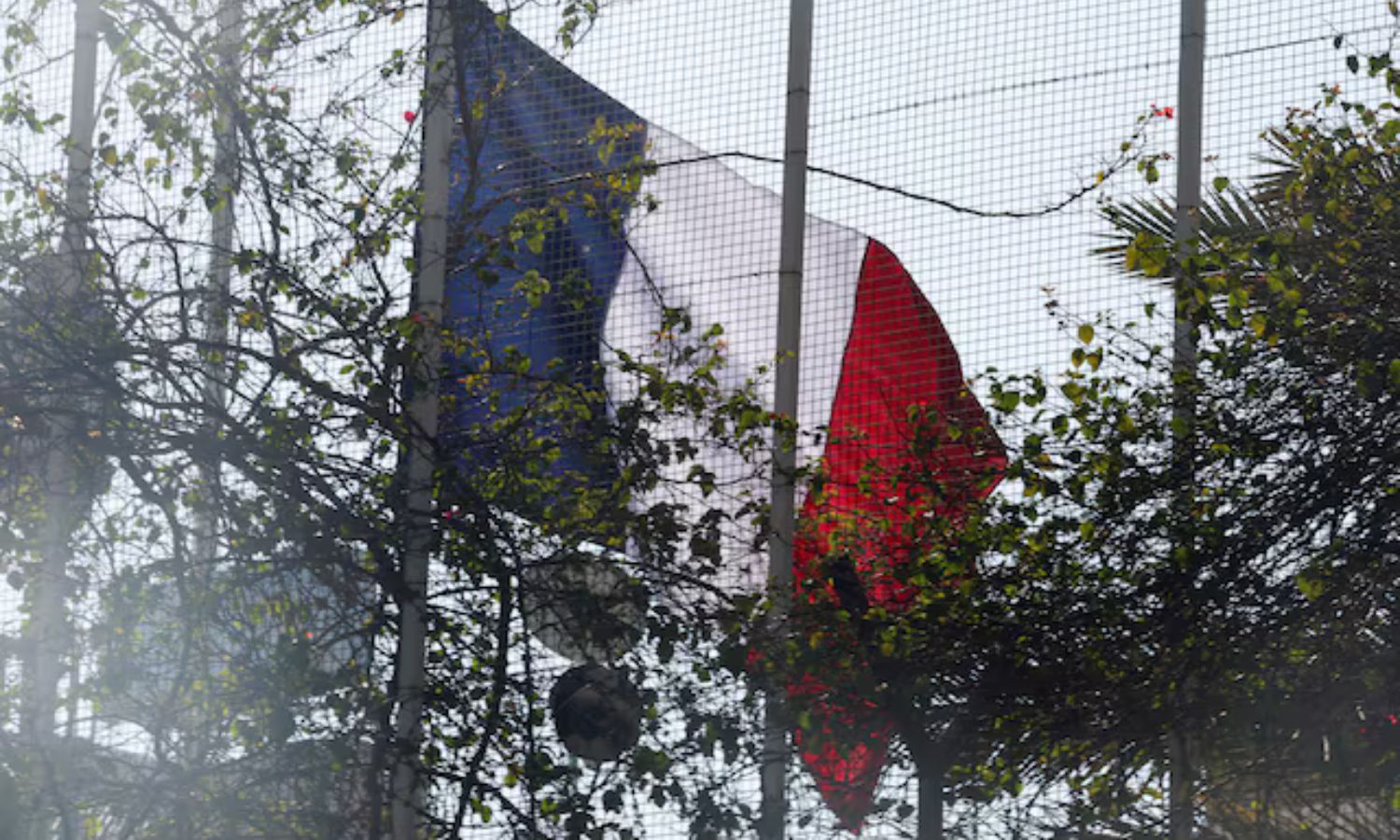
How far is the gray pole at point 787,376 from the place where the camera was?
4.95 m

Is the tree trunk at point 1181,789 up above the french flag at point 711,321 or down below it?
below

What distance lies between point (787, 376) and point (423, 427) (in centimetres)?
101

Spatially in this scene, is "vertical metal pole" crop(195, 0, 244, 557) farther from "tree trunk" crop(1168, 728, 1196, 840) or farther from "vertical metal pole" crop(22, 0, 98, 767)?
"tree trunk" crop(1168, 728, 1196, 840)

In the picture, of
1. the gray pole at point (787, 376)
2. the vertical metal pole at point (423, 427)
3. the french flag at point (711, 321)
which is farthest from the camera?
the french flag at point (711, 321)

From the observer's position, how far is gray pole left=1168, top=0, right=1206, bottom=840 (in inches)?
192

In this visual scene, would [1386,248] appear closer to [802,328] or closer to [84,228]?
[802,328]

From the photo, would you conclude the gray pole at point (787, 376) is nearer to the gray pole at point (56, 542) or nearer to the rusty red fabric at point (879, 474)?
the rusty red fabric at point (879, 474)

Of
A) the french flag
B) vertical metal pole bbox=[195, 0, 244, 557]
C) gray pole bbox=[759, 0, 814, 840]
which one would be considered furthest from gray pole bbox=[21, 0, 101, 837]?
gray pole bbox=[759, 0, 814, 840]

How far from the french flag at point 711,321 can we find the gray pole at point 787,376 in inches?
2.4

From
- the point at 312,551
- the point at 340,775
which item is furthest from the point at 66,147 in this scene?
the point at 340,775

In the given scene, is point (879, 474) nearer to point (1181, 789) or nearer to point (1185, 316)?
point (1185, 316)

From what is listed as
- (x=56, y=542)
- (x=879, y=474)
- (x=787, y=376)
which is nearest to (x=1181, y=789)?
(x=879, y=474)

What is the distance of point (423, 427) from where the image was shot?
508cm

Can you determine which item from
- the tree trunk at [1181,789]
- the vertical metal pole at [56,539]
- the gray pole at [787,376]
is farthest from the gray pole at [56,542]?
the tree trunk at [1181,789]
